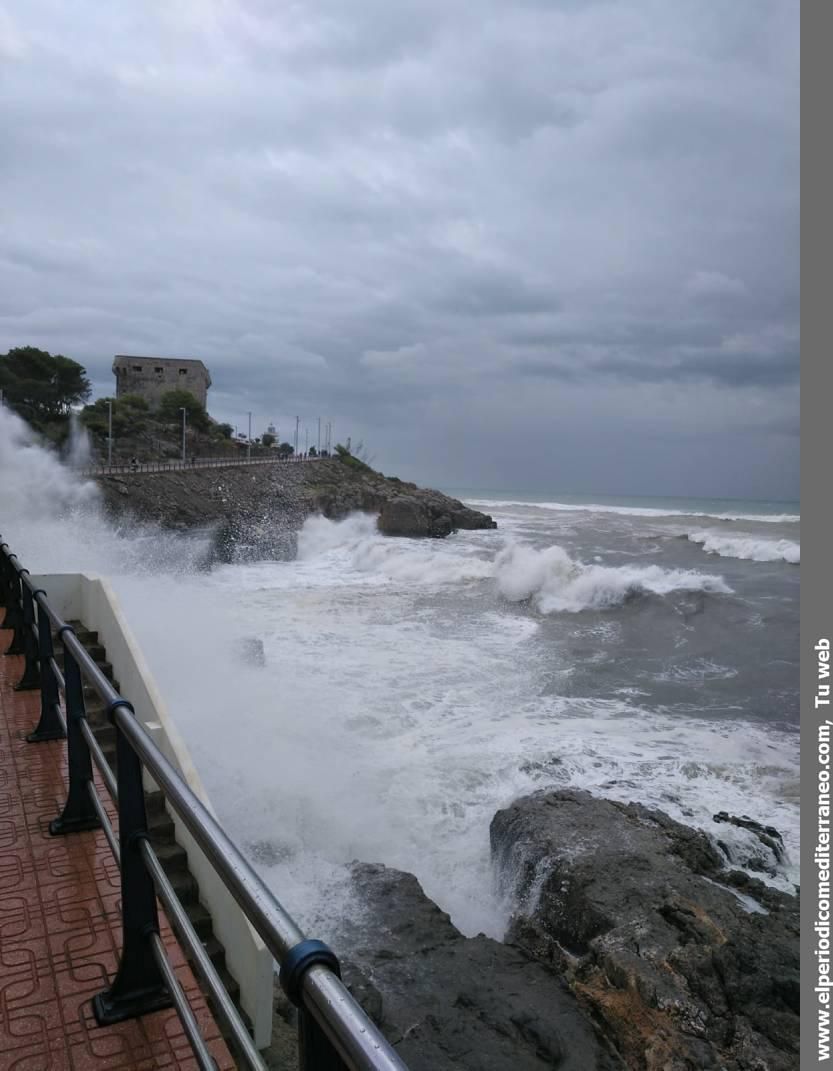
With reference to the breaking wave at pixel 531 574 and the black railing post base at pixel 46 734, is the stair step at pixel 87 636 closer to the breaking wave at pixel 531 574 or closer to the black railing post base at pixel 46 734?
the black railing post base at pixel 46 734

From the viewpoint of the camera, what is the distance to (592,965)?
5.21m

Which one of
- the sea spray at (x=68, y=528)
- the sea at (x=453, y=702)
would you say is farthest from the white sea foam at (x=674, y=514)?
the sea spray at (x=68, y=528)

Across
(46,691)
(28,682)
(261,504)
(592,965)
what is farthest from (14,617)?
(261,504)

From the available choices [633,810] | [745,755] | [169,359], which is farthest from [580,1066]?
[169,359]

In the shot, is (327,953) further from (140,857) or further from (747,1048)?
(747,1048)

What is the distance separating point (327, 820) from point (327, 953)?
272 inches

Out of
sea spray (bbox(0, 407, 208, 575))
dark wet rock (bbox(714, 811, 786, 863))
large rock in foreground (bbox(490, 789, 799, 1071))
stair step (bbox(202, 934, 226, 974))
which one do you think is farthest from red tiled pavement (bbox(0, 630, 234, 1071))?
sea spray (bbox(0, 407, 208, 575))

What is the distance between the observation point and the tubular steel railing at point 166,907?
1.08 metres

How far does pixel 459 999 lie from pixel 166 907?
11.2 ft

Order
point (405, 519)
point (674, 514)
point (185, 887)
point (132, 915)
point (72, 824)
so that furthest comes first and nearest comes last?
1. point (674, 514)
2. point (405, 519)
3. point (185, 887)
4. point (72, 824)
5. point (132, 915)

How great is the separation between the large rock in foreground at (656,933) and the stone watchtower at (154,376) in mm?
81515

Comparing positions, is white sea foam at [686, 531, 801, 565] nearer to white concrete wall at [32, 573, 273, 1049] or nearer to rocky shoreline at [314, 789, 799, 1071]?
rocky shoreline at [314, 789, 799, 1071]

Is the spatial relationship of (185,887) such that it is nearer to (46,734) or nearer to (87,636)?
(46,734)

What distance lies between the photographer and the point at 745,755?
33.5ft
